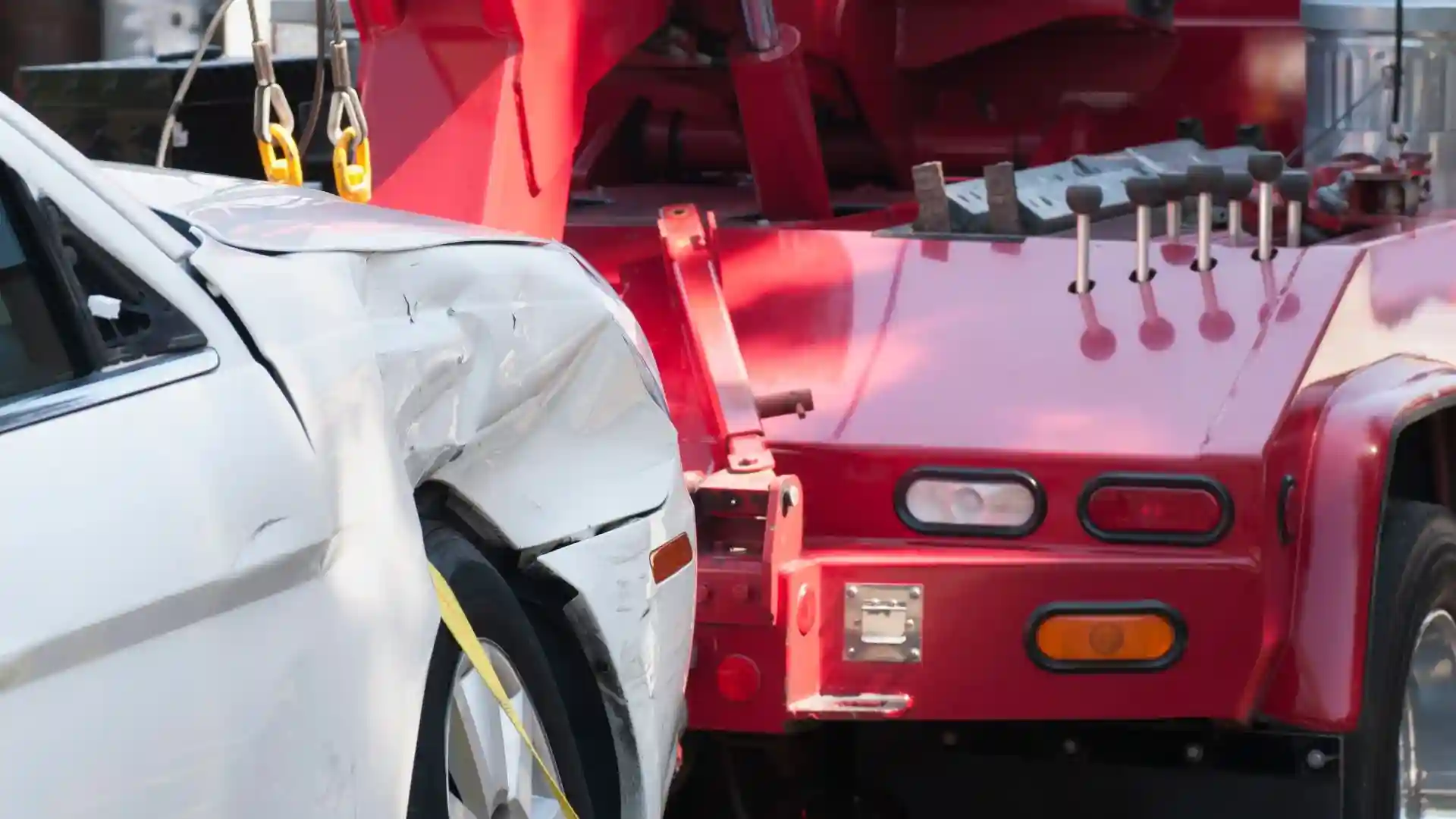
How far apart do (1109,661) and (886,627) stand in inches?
13.4

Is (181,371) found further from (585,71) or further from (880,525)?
(585,71)

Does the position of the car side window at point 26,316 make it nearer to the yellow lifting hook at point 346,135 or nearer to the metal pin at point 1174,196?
the yellow lifting hook at point 346,135

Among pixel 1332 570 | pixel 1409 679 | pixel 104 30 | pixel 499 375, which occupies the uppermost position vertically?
pixel 499 375

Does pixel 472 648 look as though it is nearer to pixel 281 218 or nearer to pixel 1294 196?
pixel 281 218

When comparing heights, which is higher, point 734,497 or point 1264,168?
point 1264,168

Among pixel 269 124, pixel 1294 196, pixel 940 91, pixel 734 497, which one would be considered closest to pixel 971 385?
pixel 734 497

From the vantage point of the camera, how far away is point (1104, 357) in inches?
147

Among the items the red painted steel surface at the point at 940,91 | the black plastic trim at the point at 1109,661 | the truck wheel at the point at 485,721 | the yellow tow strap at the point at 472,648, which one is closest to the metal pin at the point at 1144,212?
the black plastic trim at the point at 1109,661

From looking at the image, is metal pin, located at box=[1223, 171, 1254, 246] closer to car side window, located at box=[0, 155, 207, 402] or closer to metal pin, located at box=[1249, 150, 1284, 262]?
metal pin, located at box=[1249, 150, 1284, 262]

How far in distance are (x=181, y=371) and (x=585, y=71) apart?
2266 mm

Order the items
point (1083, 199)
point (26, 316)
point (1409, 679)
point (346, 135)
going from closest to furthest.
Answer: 1. point (26, 316)
2. point (346, 135)
3. point (1083, 199)
4. point (1409, 679)

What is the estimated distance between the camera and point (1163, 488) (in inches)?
139

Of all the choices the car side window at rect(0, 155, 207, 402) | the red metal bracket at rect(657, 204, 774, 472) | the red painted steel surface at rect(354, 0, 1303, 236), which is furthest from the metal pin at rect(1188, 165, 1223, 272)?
the car side window at rect(0, 155, 207, 402)

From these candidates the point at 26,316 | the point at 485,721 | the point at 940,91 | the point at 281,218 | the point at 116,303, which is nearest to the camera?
the point at 26,316
